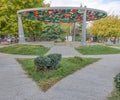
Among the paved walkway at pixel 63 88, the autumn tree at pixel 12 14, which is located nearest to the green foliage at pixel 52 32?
the autumn tree at pixel 12 14

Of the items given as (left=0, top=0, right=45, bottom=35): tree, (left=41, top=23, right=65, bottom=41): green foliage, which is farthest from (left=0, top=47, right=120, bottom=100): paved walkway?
(left=41, top=23, right=65, bottom=41): green foliage

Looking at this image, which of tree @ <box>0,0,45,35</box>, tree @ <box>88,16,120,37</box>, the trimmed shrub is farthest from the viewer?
tree @ <box>88,16,120,37</box>

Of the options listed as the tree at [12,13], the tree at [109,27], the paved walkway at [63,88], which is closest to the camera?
the paved walkway at [63,88]

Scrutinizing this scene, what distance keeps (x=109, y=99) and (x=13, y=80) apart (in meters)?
3.65

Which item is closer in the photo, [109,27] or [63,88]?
[63,88]

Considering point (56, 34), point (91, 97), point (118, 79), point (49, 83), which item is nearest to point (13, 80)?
point (49, 83)

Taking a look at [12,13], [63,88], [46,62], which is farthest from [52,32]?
[63,88]

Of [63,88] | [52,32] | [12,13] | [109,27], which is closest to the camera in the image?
[63,88]

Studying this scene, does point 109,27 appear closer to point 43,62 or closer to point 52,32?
point 52,32

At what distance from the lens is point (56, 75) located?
923 cm

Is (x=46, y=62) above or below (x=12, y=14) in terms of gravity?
above

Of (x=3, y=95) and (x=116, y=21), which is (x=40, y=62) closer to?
(x=3, y=95)

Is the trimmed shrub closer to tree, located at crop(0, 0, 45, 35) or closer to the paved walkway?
the paved walkway

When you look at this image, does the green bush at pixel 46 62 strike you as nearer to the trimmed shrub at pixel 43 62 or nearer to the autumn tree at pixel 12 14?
the trimmed shrub at pixel 43 62
